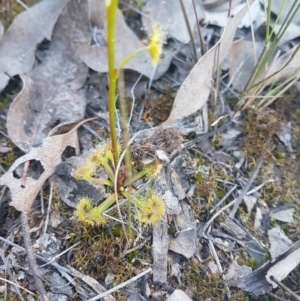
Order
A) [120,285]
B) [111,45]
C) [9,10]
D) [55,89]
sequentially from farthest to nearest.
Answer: [9,10], [55,89], [120,285], [111,45]

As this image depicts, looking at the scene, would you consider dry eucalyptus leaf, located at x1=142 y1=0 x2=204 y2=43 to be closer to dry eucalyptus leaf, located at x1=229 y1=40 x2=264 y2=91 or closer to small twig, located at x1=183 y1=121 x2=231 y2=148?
dry eucalyptus leaf, located at x1=229 y1=40 x2=264 y2=91

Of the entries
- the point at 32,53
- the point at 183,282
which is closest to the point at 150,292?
the point at 183,282

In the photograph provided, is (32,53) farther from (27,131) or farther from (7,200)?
(7,200)

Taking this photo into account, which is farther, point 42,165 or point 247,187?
point 247,187

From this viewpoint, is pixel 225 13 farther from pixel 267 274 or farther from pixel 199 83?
pixel 267 274

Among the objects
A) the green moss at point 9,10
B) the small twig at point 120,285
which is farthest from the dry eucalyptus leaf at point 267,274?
the green moss at point 9,10

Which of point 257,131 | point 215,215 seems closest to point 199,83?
point 257,131

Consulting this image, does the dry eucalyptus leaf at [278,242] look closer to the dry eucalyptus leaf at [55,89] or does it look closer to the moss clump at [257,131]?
the moss clump at [257,131]
